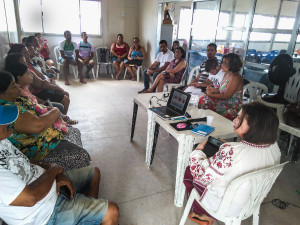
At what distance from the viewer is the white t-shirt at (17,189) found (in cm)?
93

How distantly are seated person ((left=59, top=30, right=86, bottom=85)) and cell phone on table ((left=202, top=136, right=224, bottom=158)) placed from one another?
4.67 m

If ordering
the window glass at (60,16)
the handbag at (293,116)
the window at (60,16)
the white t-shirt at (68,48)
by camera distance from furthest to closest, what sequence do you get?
the window glass at (60,16)
the window at (60,16)
the white t-shirt at (68,48)
the handbag at (293,116)

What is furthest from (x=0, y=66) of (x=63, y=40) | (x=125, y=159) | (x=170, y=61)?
(x=63, y=40)

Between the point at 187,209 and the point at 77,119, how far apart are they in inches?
96.4

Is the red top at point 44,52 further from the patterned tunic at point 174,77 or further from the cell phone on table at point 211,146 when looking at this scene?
the cell phone on table at point 211,146

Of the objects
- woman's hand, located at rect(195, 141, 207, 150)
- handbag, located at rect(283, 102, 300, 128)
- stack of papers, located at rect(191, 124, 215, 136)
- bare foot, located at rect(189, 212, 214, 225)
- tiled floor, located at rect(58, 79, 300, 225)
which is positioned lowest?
tiled floor, located at rect(58, 79, 300, 225)

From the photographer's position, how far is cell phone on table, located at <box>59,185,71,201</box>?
1218 mm

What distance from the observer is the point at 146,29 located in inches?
249

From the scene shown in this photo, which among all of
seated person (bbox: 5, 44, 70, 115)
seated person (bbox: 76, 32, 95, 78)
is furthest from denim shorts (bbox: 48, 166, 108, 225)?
seated person (bbox: 76, 32, 95, 78)

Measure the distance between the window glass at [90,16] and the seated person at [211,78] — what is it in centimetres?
429

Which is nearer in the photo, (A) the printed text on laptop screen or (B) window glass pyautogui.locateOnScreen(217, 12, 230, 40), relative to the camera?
(A) the printed text on laptop screen

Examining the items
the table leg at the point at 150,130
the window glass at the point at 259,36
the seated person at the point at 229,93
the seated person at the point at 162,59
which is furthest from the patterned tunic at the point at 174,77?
the table leg at the point at 150,130

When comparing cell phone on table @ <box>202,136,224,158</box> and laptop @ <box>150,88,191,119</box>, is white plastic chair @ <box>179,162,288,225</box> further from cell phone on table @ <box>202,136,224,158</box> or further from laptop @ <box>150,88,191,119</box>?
laptop @ <box>150,88,191,119</box>

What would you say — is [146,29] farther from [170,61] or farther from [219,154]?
[219,154]
